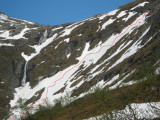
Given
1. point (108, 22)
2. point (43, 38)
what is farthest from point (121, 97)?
point (43, 38)

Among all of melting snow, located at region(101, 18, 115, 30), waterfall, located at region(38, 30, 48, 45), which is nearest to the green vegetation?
melting snow, located at region(101, 18, 115, 30)

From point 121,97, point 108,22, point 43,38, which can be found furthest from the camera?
point 43,38

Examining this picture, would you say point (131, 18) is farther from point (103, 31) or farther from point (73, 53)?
point (73, 53)

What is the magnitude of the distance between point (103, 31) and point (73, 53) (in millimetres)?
24573

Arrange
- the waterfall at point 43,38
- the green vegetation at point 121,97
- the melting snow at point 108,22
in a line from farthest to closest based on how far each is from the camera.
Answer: the waterfall at point 43,38
the melting snow at point 108,22
the green vegetation at point 121,97

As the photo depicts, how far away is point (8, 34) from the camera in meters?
173

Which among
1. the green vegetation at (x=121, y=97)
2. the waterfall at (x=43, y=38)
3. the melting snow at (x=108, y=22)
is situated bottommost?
the green vegetation at (x=121, y=97)

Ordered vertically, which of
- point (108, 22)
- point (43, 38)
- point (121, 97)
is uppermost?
point (43, 38)

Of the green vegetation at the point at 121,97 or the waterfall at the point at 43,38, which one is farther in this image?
the waterfall at the point at 43,38

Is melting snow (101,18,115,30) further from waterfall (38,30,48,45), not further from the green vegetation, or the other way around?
the green vegetation

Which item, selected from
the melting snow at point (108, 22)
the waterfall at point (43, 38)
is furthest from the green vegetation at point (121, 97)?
the waterfall at point (43, 38)

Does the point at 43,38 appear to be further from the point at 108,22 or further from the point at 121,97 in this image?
the point at 121,97

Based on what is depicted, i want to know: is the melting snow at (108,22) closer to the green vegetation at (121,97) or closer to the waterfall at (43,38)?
the waterfall at (43,38)

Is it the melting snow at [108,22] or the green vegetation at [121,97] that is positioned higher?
the melting snow at [108,22]
